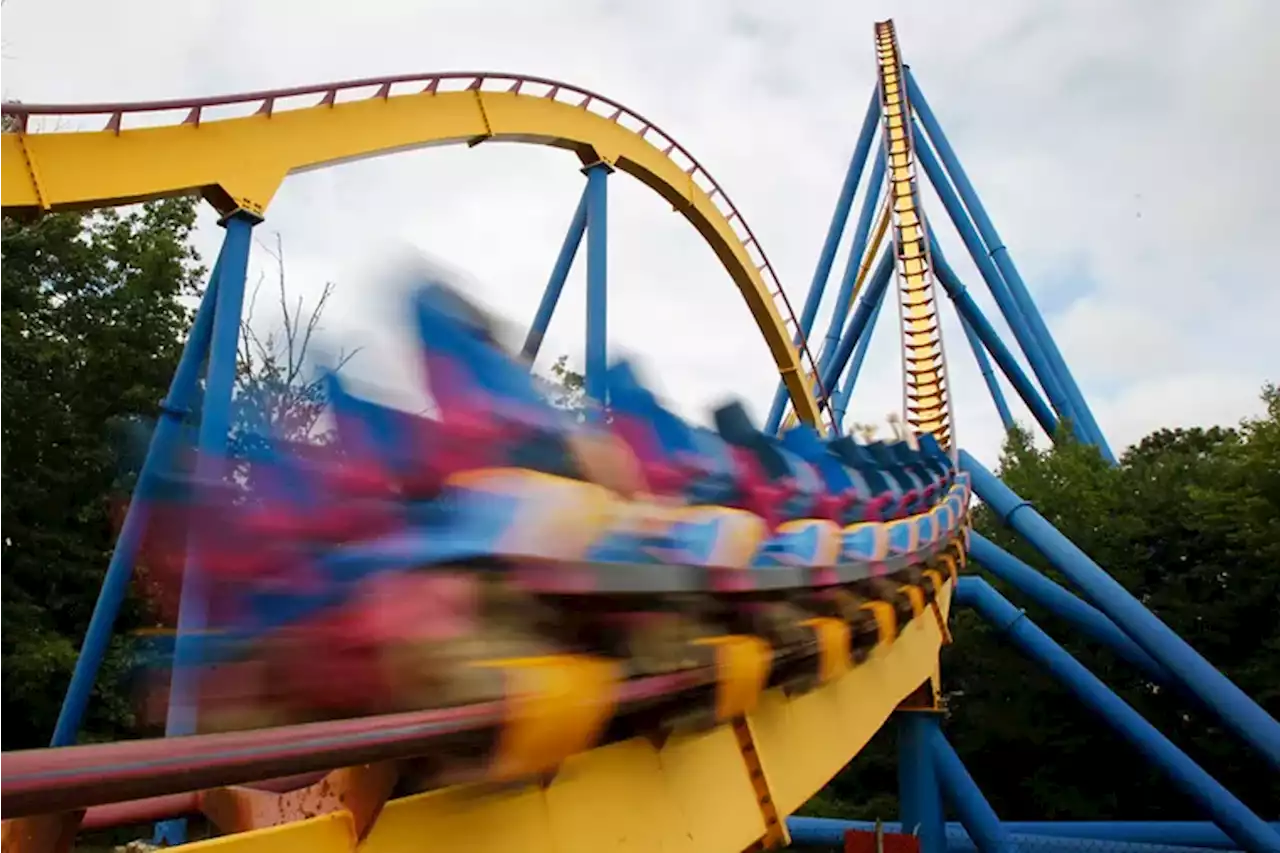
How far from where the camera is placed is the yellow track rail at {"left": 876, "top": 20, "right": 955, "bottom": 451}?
21.7 feet

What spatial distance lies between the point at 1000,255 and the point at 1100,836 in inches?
248

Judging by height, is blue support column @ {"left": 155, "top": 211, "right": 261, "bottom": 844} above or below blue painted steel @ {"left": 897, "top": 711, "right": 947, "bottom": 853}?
above

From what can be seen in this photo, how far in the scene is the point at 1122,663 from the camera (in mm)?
9180

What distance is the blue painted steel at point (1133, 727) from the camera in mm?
5742

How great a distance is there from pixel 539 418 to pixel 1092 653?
9.19m

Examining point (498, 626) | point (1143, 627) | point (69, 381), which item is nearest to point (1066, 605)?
point (1143, 627)

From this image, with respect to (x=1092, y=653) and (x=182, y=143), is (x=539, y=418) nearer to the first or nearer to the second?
(x=182, y=143)

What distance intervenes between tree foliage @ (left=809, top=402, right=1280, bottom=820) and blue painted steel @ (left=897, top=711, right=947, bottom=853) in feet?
13.6

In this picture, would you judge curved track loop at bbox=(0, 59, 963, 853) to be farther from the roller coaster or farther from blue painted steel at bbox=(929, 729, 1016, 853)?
blue painted steel at bbox=(929, 729, 1016, 853)

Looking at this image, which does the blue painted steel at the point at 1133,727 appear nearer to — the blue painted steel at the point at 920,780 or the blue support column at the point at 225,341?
the blue painted steel at the point at 920,780

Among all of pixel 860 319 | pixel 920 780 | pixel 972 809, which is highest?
pixel 860 319

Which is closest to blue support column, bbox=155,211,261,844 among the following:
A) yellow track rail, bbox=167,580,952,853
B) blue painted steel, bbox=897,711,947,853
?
yellow track rail, bbox=167,580,952,853

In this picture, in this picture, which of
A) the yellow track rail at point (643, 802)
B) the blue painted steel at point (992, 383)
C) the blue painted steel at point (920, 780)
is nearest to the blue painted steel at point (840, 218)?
the blue painted steel at point (992, 383)

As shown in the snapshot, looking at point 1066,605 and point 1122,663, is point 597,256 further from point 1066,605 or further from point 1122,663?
point 1122,663
